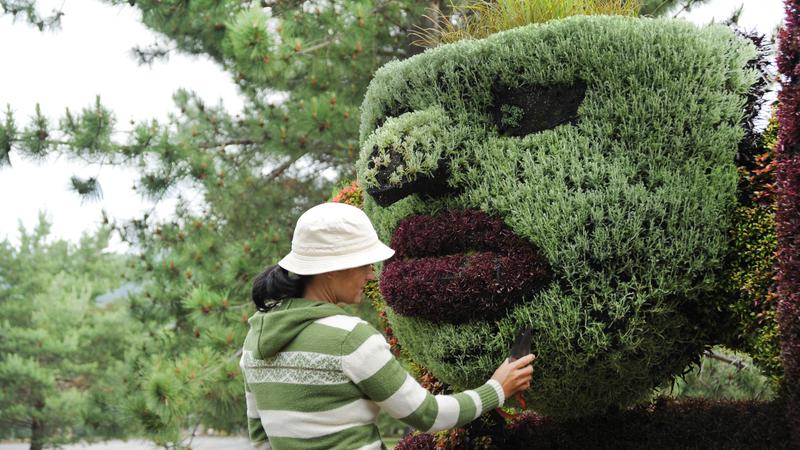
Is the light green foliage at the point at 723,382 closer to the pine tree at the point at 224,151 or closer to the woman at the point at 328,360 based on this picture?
the pine tree at the point at 224,151

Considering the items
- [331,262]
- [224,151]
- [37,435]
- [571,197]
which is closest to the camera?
[331,262]

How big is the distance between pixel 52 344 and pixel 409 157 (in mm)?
13739

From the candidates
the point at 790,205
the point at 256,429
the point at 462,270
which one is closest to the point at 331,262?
the point at 256,429

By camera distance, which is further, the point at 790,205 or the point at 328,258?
the point at 790,205

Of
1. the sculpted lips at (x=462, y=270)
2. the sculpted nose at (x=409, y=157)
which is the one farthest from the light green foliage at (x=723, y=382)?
the sculpted nose at (x=409, y=157)

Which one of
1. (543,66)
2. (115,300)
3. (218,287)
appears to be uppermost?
(543,66)

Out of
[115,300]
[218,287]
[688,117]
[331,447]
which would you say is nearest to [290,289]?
[331,447]

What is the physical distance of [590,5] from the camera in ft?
11.4

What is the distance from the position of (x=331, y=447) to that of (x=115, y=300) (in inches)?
708

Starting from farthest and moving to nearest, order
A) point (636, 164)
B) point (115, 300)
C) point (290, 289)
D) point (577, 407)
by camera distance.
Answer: point (115, 300)
point (577, 407)
point (636, 164)
point (290, 289)

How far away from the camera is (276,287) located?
2.14 m

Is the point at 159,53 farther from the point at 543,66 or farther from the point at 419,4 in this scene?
the point at 543,66

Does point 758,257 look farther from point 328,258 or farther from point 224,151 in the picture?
point 224,151

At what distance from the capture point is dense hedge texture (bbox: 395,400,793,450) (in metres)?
3.45
